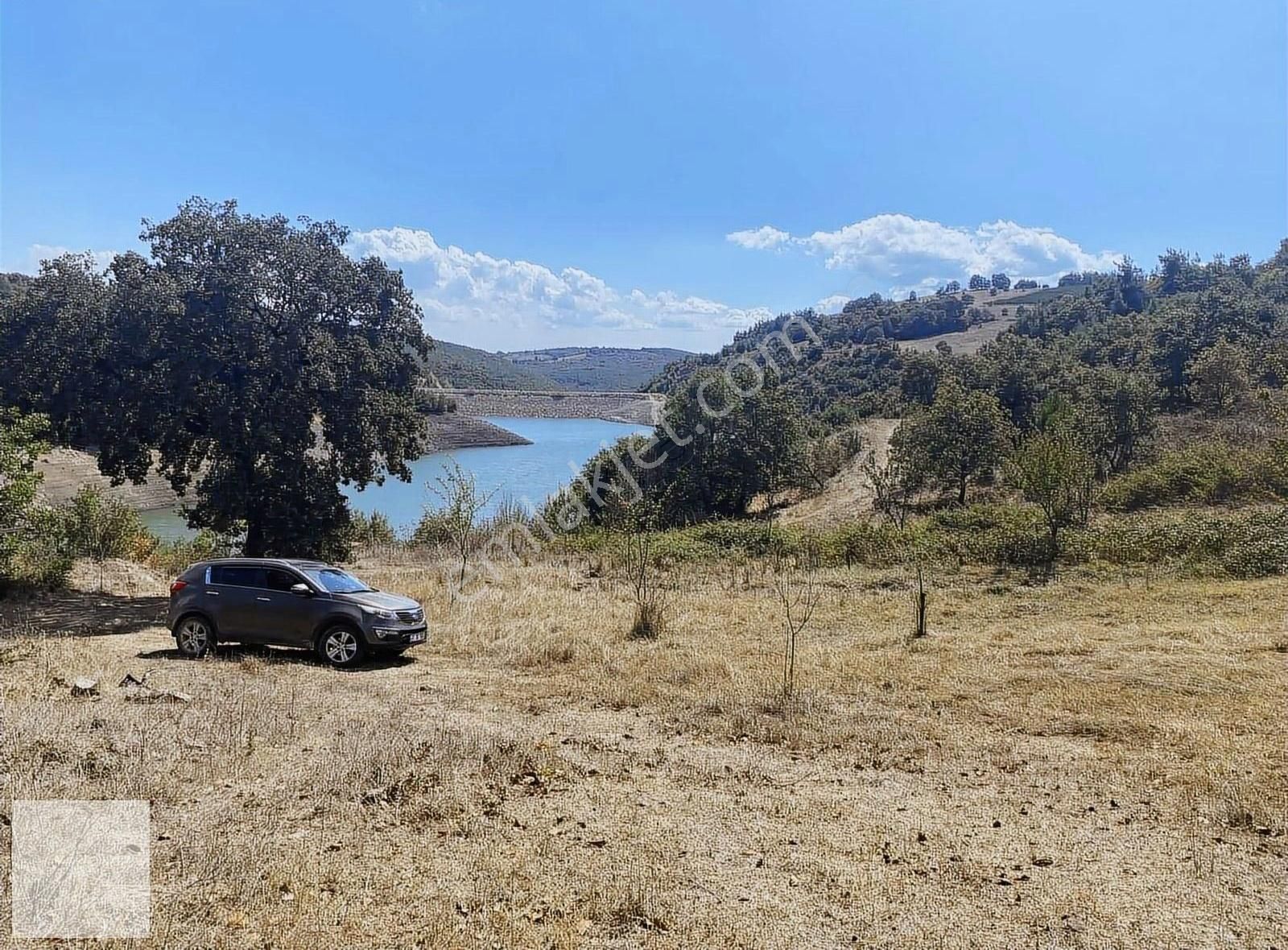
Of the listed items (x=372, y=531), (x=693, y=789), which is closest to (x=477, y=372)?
(x=372, y=531)

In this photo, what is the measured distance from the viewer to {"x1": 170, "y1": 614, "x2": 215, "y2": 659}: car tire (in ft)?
34.2

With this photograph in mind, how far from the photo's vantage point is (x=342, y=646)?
10.2 meters

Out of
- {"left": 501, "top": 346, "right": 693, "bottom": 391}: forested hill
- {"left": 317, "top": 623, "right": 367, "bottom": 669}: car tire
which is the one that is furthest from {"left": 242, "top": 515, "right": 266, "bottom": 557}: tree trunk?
{"left": 501, "top": 346, "right": 693, "bottom": 391}: forested hill

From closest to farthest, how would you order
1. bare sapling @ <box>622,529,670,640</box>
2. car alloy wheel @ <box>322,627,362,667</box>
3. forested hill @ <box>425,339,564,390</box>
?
car alloy wheel @ <box>322,627,362,667</box> → bare sapling @ <box>622,529,670,640</box> → forested hill @ <box>425,339,564,390</box>

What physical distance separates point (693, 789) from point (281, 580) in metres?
7.36

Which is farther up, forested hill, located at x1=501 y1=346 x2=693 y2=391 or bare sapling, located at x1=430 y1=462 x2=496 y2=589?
forested hill, located at x1=501 y1=346 x2=693 y2=391

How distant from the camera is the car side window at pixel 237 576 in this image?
10500mm

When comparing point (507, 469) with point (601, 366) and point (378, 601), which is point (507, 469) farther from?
point (601, 366)

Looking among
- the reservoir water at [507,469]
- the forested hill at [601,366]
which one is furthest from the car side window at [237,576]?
the forested hill at [601,366]

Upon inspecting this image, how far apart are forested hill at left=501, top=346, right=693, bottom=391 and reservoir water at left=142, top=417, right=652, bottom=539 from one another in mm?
43277

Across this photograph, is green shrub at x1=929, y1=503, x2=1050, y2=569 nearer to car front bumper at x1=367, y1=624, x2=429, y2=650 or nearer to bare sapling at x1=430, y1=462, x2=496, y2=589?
bare sapling at x1=430, y1=462, x2=496, y2=589

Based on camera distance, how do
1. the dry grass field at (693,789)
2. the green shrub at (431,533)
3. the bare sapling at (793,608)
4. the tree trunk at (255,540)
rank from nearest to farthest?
the dry grass field at (693,789) → the bare sapling at (793,608) → the tree trunk at (255,540) → the green shrub at (431,533)

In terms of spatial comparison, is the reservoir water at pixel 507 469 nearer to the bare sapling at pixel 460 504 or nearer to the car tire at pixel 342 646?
the bare sapling at pixel 460 504

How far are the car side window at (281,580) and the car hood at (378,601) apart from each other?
0.64 metres
